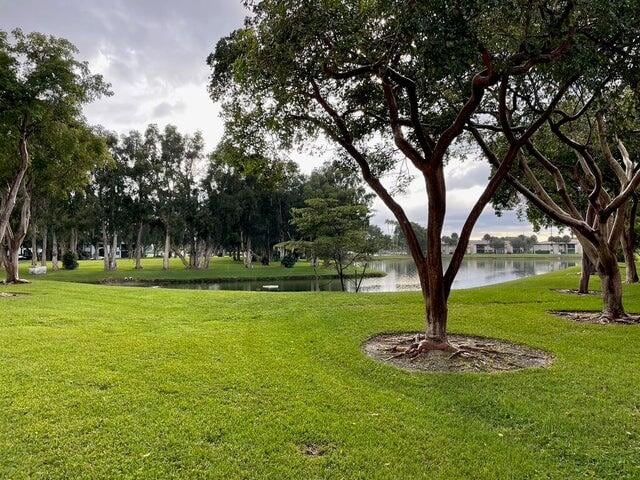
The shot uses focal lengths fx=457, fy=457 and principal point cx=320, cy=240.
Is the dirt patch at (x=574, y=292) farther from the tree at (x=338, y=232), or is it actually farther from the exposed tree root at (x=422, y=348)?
the tree at (x=338, y=232)

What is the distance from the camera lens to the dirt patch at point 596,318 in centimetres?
1116

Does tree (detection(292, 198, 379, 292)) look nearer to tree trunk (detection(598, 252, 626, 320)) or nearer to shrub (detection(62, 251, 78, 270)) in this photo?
tree trunk (detection(598, 252, 626, 320))

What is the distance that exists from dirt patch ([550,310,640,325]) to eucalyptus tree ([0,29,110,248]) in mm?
18121

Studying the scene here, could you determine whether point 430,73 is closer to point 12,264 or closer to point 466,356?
point 466,356

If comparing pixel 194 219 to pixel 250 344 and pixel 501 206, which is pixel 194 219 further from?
pixel 250 344

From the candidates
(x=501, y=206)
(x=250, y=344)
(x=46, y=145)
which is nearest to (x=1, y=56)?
(x=46, y=145)

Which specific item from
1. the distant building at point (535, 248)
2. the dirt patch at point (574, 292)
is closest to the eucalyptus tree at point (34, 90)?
the dirt patch at point (574, 292)

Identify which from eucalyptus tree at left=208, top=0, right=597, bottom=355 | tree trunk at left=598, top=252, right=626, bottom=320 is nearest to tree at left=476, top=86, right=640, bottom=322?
tree trunk at left=598, top=252, right=626, bottom=320

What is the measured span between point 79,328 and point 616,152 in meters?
19.9

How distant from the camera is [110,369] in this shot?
258 inches

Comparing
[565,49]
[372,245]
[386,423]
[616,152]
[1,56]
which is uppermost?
[1,56]

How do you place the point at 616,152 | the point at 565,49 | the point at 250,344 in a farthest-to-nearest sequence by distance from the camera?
the point at 616,152
the point at 250,344
the point at 565,49

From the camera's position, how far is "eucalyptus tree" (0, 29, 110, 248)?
52.2 ft

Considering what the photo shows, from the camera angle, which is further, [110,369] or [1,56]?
[1,56]
